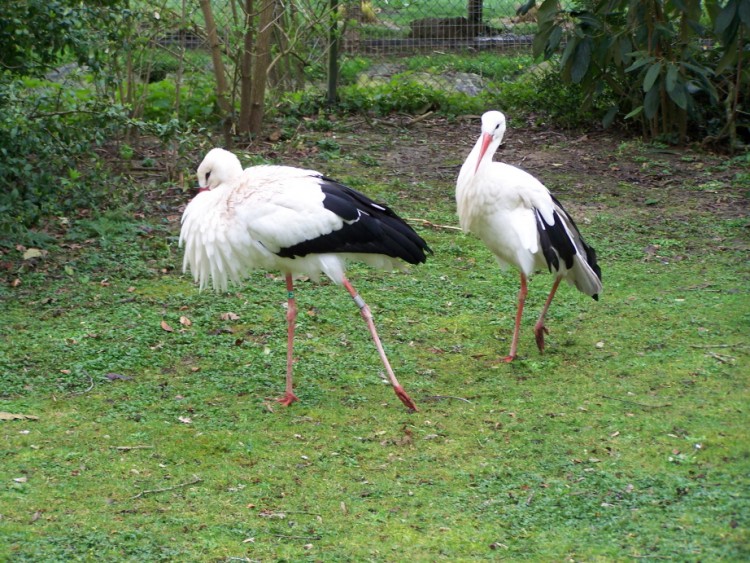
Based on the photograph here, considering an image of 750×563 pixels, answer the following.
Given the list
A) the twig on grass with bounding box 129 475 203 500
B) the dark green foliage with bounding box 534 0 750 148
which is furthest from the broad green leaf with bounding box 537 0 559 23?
the twig on grass with bounding box 129 475 203 500

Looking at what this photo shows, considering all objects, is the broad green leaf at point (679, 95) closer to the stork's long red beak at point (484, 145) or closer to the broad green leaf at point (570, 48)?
the broad green leaf at point (570, 48)

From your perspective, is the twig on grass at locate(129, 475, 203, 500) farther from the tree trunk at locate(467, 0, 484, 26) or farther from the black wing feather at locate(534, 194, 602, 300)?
the tree trunk at locate(467, 0, 484, 26)

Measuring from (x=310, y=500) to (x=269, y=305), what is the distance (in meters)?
2.47

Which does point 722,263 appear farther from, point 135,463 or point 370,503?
point 135,463

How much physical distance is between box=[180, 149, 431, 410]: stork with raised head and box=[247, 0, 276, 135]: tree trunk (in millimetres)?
4075

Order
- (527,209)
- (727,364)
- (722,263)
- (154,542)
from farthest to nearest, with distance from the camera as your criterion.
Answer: (722,263)
(527,209)
(727,364)
(154,542)

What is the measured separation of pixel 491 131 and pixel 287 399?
2.05 meters

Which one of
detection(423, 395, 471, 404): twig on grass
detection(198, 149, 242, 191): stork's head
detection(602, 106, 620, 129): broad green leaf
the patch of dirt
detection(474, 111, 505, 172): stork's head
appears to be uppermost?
detection(474, 111, 505, 172): stork's head

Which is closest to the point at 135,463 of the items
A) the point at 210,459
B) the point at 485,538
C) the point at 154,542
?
the point at 210,459

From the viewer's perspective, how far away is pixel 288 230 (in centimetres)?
507

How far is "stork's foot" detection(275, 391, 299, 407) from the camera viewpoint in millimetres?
5074

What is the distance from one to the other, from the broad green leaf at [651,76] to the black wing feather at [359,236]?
4.45 meters

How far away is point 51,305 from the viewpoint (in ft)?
20.2

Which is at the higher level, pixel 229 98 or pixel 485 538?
pixel 229 98
